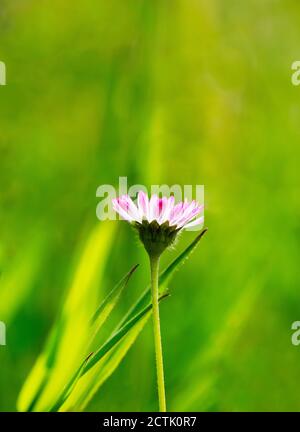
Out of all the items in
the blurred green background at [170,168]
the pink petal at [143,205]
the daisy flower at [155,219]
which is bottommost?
the daisy flower at [155,219]

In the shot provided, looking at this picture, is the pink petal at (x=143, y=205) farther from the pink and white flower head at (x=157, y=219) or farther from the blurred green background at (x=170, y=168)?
the blurred green background at (x=170, y=168)

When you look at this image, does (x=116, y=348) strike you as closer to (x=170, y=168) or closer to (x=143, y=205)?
(x=143, y=205)

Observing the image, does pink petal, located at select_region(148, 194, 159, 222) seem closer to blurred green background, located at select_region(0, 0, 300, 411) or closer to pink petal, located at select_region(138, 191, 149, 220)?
pink petal, located at select_region(138, 191, 149, 220)

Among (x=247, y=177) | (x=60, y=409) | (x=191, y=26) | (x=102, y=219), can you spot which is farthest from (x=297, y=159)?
(x=60, y=409)

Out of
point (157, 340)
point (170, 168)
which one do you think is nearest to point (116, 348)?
point (157, 340)

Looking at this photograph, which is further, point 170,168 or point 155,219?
point 170,168

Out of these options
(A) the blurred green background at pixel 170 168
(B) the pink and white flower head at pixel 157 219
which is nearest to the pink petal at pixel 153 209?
(B) the pink and white flower head at pixel 157 219
